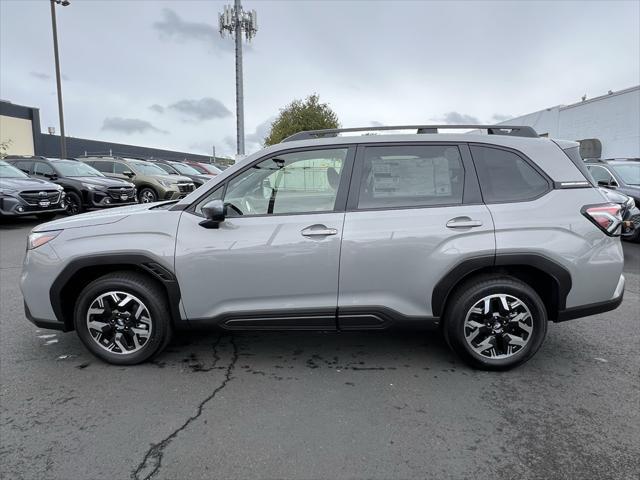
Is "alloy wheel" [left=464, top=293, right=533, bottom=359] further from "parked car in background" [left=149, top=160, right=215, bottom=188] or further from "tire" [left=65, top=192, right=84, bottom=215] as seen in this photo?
"parked car in background" [left=149, top=160, right=215, bottom=188]

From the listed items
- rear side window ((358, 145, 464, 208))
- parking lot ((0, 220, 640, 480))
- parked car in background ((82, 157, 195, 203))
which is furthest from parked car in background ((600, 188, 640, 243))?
parked car in background ((82, 157, 195, 203))

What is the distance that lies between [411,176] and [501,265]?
0.93m

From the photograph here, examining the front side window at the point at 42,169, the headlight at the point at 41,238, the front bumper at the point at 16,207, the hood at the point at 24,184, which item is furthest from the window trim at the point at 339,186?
the front side window at the point at 42,169

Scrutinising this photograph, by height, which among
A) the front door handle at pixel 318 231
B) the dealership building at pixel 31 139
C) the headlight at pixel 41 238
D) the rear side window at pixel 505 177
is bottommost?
the headlight at pixel 41 238

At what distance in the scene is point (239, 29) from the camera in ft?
55.6

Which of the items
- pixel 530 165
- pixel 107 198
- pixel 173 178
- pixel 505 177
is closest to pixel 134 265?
pixel 505 177

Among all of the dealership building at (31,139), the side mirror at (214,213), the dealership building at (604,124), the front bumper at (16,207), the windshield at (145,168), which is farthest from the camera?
the dealership building at (31,139)

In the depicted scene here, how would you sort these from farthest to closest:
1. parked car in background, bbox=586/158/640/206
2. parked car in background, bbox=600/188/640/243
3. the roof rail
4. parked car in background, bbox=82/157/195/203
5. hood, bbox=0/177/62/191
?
parked car in background, bbox=82/157/195/203, hood, bbox=0/177/62/191, parked car in background, bbox=586/158/640/206, parked car in background, bbox=600/188/640/243, the roof rail

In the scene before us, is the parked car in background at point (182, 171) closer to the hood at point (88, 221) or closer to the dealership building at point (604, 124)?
the hood at point (88, 221)

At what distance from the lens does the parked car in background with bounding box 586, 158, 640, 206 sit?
8711 millimetres

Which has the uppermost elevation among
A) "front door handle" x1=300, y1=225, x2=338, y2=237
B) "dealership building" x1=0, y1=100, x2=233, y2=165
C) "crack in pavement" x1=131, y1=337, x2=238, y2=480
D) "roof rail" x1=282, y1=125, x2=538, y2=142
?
"dealership building" x1=0, y1=100, x2=233, y2=165

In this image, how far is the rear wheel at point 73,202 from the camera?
11.8 m

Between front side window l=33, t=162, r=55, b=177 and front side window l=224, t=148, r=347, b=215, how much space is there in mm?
11751

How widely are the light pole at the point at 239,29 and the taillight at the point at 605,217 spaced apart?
15211mm
